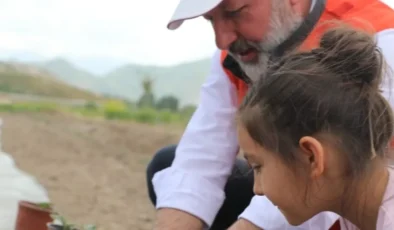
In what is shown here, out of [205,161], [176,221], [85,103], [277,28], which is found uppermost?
[277,28]

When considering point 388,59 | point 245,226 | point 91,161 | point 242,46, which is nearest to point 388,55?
point 388,59

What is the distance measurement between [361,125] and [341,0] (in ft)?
1.65

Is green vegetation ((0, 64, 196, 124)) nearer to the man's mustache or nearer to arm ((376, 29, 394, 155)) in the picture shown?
the man's mustache

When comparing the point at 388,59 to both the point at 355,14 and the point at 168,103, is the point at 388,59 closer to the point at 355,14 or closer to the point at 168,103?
the point at 355,14

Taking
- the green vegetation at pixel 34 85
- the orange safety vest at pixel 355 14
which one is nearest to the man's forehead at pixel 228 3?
the orange safety vest at pixel 355 14

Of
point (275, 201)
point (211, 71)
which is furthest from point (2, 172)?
point (275, 201)

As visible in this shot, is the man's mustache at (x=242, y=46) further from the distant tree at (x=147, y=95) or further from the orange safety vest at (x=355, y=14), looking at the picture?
the distant tree at (x=147, y=95)

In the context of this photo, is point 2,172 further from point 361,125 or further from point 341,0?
point 361,125

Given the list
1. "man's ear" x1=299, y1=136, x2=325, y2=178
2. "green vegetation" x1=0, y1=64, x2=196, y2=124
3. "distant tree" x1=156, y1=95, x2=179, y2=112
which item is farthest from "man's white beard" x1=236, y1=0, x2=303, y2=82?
"distant tree" x1=156, y1=95, x2=179, y2=112

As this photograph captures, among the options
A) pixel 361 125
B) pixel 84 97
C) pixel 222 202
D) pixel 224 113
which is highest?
pixel 361 125

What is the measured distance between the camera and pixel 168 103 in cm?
926

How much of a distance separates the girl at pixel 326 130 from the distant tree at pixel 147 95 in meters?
8.21

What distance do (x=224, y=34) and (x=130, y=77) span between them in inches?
366

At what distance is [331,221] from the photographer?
1553 millimetres
